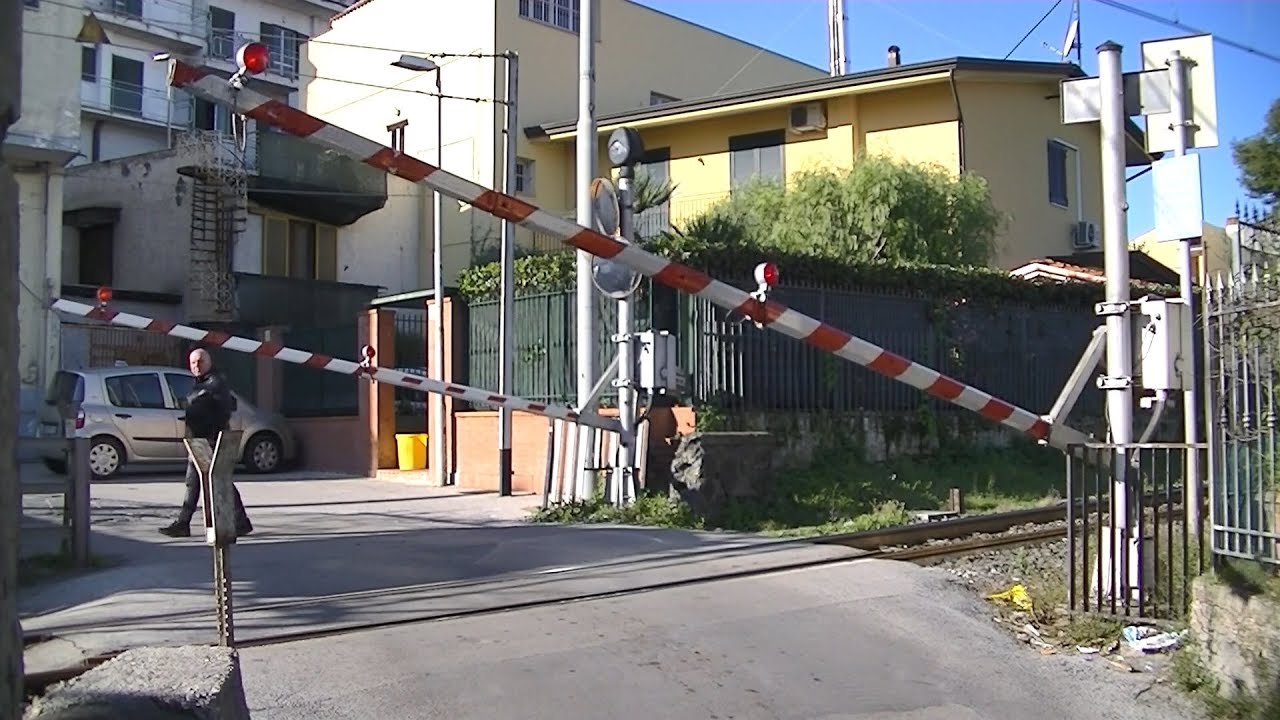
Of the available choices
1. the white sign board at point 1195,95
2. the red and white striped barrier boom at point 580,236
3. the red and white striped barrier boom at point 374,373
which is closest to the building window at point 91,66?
the red and white striped barrier boom at point 374,373

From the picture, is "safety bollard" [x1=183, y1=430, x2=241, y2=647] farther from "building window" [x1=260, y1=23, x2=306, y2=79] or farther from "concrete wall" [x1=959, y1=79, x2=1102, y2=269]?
"building window" [x1=260, y1=23, x2=306, y2=79]

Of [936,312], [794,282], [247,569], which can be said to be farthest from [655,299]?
[247,569]

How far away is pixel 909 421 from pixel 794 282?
265 centimetres

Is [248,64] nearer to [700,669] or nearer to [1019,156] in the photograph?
[700,669]

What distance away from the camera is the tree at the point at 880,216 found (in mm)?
20844

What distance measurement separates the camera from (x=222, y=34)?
4381 centimetres

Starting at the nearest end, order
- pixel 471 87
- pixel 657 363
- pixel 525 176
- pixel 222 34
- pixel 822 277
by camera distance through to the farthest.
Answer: pixel 657 363, pixel 822 277, pixel 471 87, pixel 525 176, pixel 222 34

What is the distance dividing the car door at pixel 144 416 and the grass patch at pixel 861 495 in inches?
296

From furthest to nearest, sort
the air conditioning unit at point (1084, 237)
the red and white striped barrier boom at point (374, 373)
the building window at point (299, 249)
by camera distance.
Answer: the air conditioning unit at point (1084, 237)
the building window at point (299, 249)
the red and white striped barrier boom at point (374, 373)

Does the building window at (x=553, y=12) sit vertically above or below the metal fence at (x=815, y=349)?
above

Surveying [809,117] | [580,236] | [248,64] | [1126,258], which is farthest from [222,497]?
[809,117]

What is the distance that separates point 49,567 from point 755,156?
19825 mm

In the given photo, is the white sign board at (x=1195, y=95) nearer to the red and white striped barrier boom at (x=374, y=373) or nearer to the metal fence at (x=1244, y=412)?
the metal fence at (x=1244, y=412)

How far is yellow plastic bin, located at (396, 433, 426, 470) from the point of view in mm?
18078
